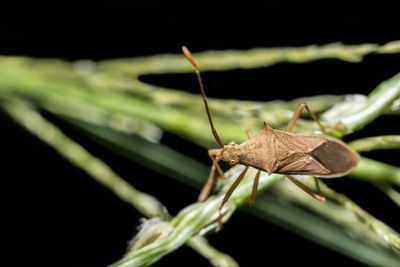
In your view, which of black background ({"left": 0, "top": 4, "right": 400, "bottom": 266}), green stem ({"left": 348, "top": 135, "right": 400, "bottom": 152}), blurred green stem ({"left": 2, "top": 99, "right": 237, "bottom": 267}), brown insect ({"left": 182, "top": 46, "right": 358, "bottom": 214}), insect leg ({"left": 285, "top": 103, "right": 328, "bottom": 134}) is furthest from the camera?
black background ({"left": 0, "top": 4, "right": 400, "bottom": 266})

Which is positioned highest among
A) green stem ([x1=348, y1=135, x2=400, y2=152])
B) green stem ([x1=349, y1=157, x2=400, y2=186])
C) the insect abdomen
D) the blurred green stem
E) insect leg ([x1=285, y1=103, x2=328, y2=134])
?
insect leg ([x1=285, y1=103, x2=328, y2=134])

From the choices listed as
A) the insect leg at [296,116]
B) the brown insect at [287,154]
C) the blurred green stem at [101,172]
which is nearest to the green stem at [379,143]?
the insect leg at [296,116]

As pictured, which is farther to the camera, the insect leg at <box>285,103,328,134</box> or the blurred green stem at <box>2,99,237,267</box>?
the insect leg at <box>285,103,328,134</box>

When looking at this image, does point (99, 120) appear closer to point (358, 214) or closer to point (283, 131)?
point (283, 131)

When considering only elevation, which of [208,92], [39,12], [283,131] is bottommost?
[283,131]

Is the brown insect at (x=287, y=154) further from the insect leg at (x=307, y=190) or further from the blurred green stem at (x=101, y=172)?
the blurred green stem at (x=101, y=172)

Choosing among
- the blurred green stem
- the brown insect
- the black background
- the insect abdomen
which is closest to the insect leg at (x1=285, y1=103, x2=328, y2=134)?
the brown insect

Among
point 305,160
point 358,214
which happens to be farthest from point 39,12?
point 358,214

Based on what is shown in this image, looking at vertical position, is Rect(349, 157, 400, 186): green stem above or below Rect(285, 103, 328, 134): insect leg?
below

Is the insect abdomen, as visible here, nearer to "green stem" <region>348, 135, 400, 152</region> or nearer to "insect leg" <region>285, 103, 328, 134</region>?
"green stem" <region>348, 135, 400, 152</region>
